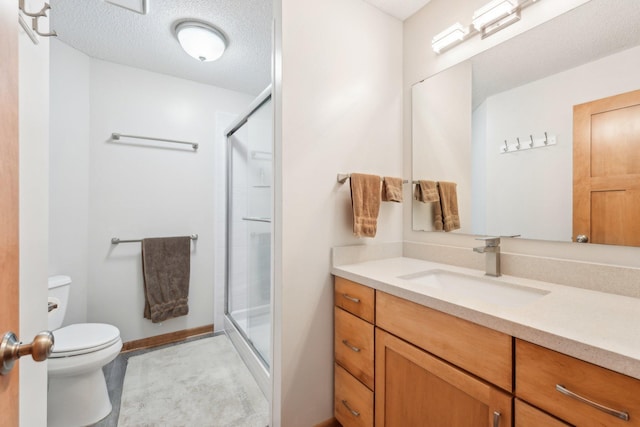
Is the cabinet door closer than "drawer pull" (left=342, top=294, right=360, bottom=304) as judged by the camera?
Yes

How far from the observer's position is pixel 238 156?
246cm

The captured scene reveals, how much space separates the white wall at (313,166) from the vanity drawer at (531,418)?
0.85 meters

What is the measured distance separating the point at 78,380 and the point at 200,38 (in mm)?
2120

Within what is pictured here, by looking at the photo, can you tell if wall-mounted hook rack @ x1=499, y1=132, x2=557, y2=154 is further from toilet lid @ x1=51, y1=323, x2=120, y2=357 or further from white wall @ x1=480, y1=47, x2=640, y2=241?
Answer: toilet lid @ x1=51, y1=323, x2=120, y2=357

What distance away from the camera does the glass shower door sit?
193 centimetres

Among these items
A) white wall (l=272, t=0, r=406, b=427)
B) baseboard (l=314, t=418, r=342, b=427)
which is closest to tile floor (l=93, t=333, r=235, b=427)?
white wall (l=272, t=0, r=406, b=427)

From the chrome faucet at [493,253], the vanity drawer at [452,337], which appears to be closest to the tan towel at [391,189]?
the chrome faucet at [493,253]

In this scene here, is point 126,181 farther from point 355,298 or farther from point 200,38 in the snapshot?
point 355,298

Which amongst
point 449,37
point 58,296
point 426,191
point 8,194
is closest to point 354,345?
point 426,191

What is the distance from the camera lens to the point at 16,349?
45cm

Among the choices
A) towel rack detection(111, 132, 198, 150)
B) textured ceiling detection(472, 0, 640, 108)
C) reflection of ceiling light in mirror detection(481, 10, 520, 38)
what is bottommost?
towel rack detection(111, 132, 198, 150)

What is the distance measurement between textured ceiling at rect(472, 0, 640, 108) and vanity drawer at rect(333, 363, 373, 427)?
59.2 inches

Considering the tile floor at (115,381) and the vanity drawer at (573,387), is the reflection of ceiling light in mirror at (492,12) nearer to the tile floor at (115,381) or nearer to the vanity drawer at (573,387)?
Answer: the vanity drawer at (573,387)

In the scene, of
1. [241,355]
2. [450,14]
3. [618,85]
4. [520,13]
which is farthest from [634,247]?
[241,355]
